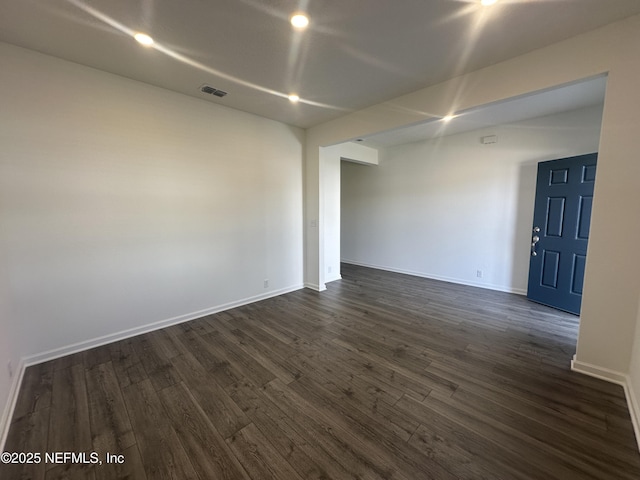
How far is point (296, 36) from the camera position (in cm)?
212

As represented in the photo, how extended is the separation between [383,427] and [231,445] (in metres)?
0.99

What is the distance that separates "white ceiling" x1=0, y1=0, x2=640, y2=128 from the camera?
1819 mm

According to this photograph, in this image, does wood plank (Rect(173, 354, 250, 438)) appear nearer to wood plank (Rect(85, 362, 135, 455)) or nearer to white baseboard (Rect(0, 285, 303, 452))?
wood plank (Rect(85, 362, 135, 455))

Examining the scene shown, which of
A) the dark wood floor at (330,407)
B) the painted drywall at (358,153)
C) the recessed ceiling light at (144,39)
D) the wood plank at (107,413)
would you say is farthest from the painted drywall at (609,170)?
the wood plank at (107,413)

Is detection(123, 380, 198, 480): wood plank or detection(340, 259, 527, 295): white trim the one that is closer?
detection(123, 380, 198, 480): wood plank

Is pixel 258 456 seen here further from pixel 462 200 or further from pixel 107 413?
pixel 462 200

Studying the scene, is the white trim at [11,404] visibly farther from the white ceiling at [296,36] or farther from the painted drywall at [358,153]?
the painted drywall at [358,153]

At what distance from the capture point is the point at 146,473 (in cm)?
144

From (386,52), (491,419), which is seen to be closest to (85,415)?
(491,419)

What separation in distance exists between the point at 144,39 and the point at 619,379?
4.89m

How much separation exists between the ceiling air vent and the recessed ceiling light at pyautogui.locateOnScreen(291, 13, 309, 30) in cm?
148

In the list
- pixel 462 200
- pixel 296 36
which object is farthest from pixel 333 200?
pixel 296 36

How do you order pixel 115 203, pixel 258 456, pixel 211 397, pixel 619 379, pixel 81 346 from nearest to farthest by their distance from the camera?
pixel 258 456 → pixel 211 397 → pixel 619 379 → pixel 81 346 → pixel 115 203

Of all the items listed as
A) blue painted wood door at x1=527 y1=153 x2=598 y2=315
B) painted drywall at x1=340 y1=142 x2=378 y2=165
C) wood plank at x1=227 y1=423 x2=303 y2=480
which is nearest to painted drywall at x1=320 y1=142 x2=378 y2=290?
painted drywall at x1=340 y1=142 x2=378 y2=165
